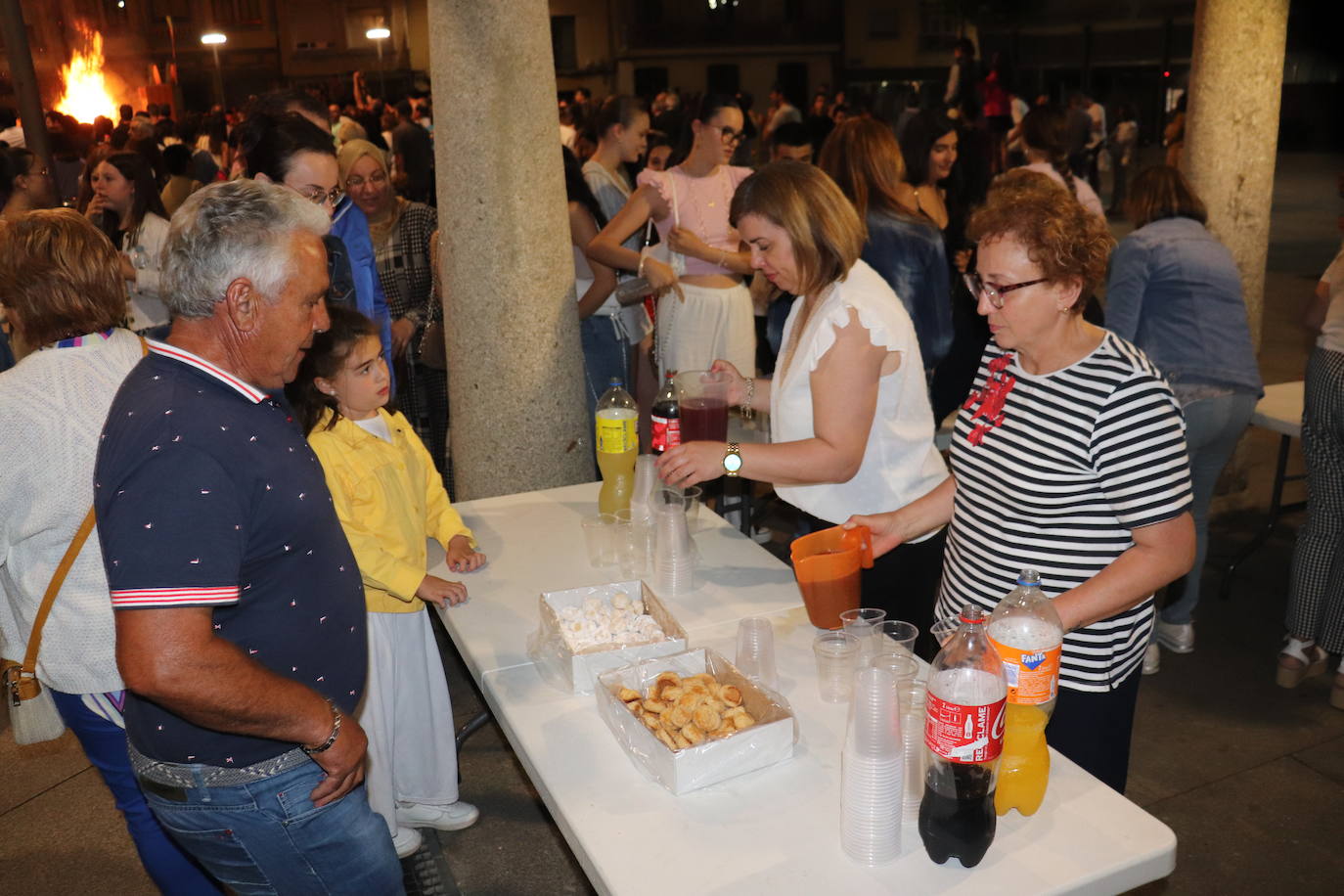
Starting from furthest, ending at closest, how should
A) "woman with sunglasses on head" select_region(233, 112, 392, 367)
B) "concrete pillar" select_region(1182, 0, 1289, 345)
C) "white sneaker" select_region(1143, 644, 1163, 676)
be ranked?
"concrete pillar" select_region(1182, 0, 1289, 345) → "white sneaker" select_region(1143, 644, 1163, 676) → "woman with sunglasses on head" select_region(233, 112, 392, 367)

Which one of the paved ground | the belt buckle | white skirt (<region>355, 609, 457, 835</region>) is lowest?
the paved ground

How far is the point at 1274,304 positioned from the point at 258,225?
9377 mm

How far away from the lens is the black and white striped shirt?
6.00 ft

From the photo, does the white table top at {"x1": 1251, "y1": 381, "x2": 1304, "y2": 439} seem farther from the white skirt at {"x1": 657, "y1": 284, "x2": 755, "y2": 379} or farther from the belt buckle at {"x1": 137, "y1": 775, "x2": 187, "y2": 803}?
the belt buckle at {"x1": 137, "y1": 775, "x2": 187, "y2": 803}

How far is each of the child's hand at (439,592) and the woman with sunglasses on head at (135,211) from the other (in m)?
2.77

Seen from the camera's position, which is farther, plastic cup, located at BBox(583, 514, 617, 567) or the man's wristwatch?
plastic cup, located at BBox(583, 514, 617, 567)

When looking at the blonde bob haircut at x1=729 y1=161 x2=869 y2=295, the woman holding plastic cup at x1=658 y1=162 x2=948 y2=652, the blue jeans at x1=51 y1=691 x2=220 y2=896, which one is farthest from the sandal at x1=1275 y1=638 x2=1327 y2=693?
the blue jeans at x1=51 y1=691 x2=220 y2=896

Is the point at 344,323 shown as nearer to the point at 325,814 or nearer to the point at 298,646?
the point at 298,646

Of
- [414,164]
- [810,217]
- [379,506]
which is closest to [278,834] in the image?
[379,506]

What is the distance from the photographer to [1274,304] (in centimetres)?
891

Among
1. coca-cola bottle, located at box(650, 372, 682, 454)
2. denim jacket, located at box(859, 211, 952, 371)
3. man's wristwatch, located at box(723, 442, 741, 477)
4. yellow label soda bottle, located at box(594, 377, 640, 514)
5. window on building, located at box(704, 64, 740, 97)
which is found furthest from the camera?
window on building, located at box(704, 64, 740, 97)

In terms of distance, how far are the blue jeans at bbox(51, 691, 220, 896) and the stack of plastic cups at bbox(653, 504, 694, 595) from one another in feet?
3.98

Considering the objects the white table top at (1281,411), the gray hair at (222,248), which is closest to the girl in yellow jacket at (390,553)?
the gray hair at (222,248)

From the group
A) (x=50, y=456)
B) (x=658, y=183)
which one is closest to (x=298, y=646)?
(x=50, y=456)
